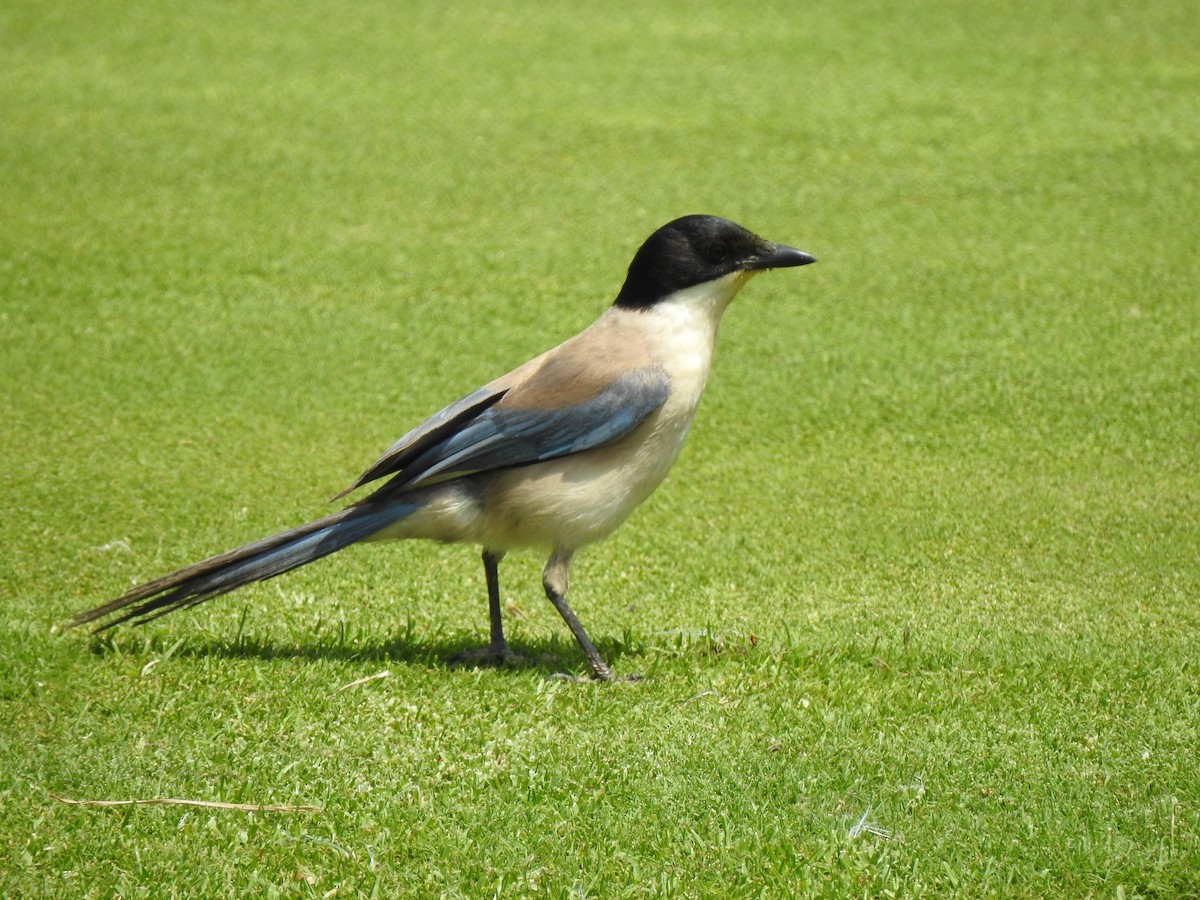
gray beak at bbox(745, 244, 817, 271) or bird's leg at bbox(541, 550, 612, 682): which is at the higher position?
gray beak at bbox(745, 244, 817, 271)

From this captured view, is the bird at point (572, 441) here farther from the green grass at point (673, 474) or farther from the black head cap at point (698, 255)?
the green grass at point (673, 474)

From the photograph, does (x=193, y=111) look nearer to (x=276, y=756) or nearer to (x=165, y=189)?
(x=165, y=189)

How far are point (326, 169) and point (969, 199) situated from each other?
370 centimetres

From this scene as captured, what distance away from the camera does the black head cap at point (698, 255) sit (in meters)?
4.20

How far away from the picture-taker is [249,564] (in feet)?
13.1

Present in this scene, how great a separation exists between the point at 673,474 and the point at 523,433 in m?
1.85

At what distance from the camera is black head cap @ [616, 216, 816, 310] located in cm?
420

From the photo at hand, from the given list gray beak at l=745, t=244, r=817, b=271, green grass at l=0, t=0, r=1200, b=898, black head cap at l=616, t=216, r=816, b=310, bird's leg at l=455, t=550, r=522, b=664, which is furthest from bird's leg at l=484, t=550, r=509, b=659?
gray beak at l=745, t=244, r=817, b=271

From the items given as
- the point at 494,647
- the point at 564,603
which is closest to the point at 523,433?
the point at 564,603

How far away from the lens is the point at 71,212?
26.2 ft

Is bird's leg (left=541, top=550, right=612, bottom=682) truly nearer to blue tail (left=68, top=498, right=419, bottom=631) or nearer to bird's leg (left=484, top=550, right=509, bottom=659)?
bird's leg (left=484, top=550, right=509, bottom=659)

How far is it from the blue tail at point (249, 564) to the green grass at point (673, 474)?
24 cm

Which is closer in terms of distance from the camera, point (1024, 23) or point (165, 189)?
point (165, 189)

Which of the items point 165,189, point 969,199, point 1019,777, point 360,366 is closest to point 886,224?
point 969,199
